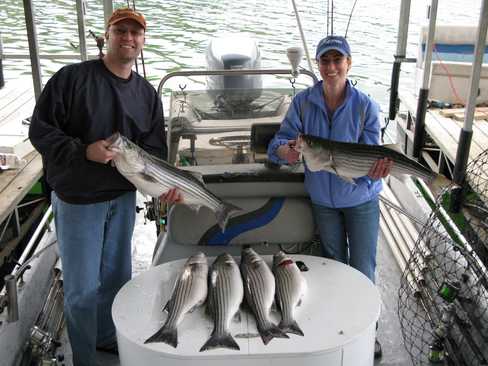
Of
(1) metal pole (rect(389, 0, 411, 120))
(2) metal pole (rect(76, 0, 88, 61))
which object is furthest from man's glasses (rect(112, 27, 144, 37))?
(1) metal pole (rect(389, 0, 411, 120))

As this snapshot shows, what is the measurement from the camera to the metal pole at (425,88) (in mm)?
4122

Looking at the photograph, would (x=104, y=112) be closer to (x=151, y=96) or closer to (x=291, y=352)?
(x=151, y=96)

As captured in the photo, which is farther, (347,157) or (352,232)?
(352,232)

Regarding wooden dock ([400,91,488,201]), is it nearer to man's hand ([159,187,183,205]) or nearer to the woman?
the woman

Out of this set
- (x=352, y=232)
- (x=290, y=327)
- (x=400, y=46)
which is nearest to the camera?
(x=290, y=327)

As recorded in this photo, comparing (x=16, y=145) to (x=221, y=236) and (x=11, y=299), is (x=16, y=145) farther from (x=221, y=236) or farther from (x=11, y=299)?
(x=221, y=236)

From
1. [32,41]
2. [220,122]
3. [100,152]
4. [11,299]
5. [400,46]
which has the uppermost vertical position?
[32,41]

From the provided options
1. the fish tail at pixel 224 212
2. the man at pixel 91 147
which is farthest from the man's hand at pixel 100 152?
the fish tail at pixel 224 212

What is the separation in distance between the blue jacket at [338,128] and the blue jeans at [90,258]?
0.96m

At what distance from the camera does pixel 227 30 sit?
588 inches

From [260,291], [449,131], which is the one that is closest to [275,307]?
[260,291]

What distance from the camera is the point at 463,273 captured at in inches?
130

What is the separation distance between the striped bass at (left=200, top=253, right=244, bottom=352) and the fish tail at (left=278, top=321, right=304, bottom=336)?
8.7 inches

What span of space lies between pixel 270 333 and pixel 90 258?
3.52 ft
